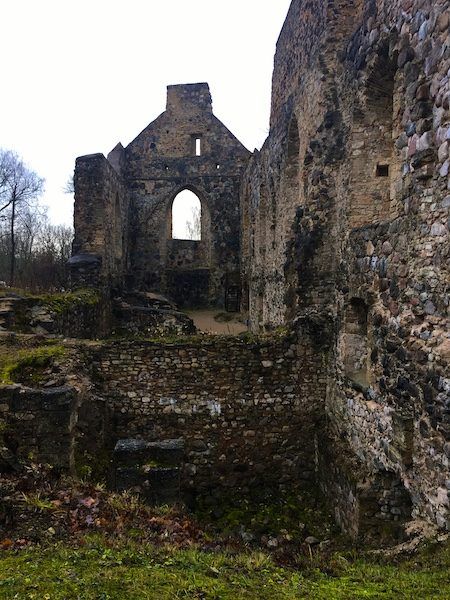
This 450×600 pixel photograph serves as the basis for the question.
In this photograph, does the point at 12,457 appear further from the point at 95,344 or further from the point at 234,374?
the point at 234,374

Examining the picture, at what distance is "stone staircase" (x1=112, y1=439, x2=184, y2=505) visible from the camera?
6.80 meters

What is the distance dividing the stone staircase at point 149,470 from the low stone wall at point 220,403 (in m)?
1.38

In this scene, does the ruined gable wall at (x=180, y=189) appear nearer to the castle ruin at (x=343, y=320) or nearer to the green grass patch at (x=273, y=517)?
the castle ruin at (x=343, y=320)

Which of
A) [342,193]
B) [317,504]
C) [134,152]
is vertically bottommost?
[317,504]

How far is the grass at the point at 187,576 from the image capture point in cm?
364

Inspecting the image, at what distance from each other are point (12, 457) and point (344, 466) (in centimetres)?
456

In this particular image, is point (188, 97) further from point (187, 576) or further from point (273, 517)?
point (187, 576)

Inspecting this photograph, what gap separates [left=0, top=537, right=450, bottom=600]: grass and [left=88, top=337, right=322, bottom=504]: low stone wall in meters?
4.04

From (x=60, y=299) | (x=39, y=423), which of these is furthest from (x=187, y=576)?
(x=60, y=299)

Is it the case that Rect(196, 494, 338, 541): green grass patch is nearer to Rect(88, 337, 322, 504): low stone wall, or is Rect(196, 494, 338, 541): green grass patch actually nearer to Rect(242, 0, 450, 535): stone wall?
Rect(88, 337, 322, 504): low stone wall

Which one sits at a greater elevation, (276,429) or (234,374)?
(234,374)

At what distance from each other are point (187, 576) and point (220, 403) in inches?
190

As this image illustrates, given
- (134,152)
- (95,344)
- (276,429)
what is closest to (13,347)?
(95,344)

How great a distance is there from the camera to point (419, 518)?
222 inches
